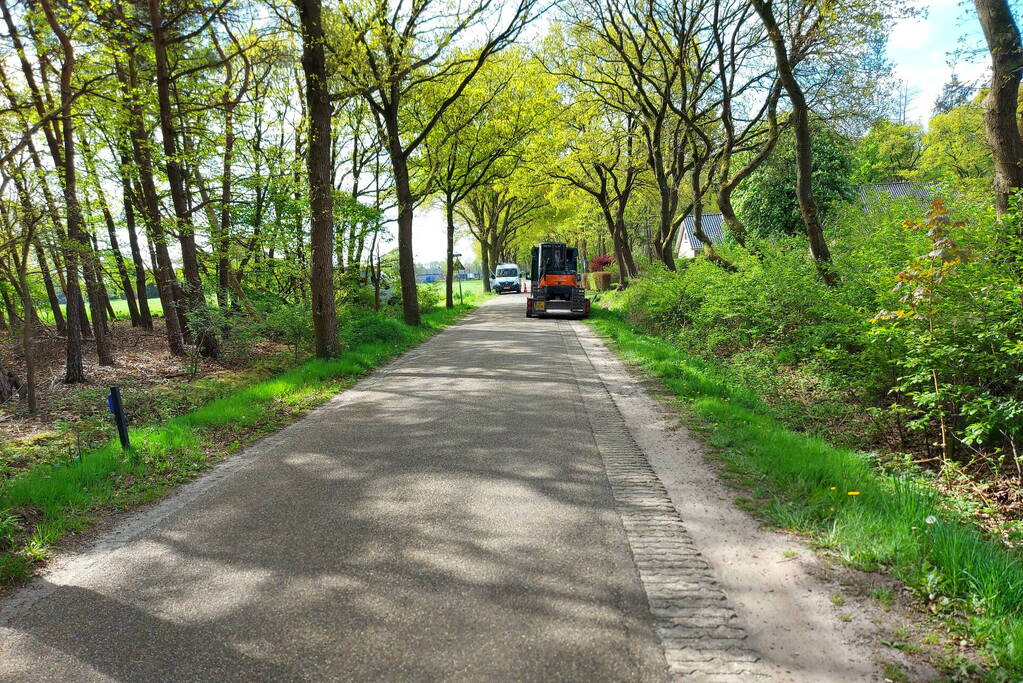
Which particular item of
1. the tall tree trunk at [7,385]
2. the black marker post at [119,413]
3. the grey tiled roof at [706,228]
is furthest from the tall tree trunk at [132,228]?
the grey tiled roof at [706,228]

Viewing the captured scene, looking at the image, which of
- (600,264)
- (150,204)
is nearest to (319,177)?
(150,204)

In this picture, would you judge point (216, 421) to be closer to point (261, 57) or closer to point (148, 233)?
point (148, 233)

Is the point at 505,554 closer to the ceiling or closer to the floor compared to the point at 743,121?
closer to the floor

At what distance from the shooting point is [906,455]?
19.3 feet

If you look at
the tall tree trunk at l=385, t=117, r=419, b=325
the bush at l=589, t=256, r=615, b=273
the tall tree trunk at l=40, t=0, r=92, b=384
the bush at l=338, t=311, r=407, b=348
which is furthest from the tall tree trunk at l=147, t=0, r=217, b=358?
the bush at l=589, t=256, r=615, b=273

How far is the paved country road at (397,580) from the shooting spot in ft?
9.33

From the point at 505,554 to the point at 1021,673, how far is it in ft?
8.34

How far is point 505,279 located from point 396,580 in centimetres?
4560

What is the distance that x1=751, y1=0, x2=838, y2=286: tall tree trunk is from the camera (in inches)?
398

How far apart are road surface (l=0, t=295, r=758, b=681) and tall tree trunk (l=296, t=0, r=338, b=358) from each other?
6078 mm

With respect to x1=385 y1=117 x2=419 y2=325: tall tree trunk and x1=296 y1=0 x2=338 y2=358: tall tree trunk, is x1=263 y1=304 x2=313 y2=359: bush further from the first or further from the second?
x1=385 y1=117 x2=419 y2=325: tall tree trunk

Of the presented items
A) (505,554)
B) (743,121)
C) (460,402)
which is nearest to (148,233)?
(460,402)

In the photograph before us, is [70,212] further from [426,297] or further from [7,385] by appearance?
[426,297]

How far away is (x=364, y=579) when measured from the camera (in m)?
3.57
